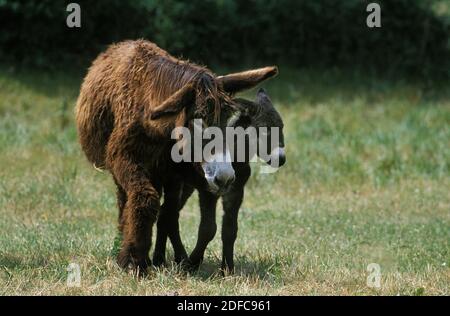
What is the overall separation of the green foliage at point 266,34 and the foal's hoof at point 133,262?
1018 cm

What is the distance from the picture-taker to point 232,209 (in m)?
8.09

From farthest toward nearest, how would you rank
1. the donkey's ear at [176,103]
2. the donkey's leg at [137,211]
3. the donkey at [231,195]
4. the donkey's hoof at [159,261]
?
the donkey's hoof at [159,261] < the donkey at [231,195] < the donkey's leg at [137,211] < the donkey's ear at [176,103]

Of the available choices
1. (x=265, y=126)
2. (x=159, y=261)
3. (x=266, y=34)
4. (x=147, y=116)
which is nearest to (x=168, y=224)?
(x=159, y=261)

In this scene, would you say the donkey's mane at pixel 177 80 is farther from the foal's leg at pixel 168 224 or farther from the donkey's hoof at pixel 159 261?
the donkey's hoof at pixel 159 261

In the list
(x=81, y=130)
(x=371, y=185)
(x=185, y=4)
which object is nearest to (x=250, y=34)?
(x=185, y=4)

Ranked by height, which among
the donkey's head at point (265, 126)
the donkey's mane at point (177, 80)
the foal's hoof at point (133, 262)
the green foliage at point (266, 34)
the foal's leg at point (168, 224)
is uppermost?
the green foliage at point (266, 34)

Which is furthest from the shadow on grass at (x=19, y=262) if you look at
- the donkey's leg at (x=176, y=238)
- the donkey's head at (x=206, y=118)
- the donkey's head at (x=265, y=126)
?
the donkey's head at (x=265, y=126)

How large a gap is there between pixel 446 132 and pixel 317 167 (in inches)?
134

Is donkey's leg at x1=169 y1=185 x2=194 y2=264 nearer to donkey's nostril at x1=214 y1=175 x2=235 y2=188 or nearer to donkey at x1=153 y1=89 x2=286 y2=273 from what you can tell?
donkey at x1=153 y1=89 x2=286 y2=273

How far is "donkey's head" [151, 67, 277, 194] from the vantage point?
711cm

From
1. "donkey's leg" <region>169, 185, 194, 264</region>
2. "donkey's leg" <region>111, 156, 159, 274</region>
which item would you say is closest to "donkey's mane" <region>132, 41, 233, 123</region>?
"donkey's leg" <region>111, 156, 159, 274</region>

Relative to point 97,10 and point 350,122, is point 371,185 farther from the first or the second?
point 97,10

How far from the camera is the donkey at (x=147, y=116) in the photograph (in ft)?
23.9

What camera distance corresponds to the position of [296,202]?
13.0 meters
